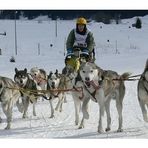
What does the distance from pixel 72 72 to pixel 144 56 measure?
792 cm

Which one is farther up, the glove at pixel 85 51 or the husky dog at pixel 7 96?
the glove at pixel 85 51

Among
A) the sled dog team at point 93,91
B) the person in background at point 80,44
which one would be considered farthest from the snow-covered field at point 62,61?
the person in background at point 80,44

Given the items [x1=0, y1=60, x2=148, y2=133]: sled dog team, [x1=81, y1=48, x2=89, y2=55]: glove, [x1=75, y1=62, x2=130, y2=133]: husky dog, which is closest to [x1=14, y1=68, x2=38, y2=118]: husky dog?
[x1=0, y1=60, x2=148, y2=133]: sled dog team

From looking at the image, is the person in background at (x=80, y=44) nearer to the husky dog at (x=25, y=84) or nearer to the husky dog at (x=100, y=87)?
the husky dog at (x=100, y=87)

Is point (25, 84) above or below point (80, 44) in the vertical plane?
below

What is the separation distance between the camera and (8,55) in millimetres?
12820

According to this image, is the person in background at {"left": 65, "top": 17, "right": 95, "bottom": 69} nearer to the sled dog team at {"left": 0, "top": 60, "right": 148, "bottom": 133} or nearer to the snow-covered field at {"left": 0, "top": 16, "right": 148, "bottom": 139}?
the sled dog team at {"left": 0, "top": 60, "right": 148, "bottom": 133}

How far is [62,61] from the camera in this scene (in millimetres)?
11828

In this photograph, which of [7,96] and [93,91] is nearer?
[93,91]

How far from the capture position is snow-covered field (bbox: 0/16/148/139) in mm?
3975

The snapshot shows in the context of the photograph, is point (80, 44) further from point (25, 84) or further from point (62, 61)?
point (62, 61)

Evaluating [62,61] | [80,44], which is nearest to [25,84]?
[80,44]

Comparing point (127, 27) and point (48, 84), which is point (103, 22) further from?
point (48, 84)

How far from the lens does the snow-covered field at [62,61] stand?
156 inches
